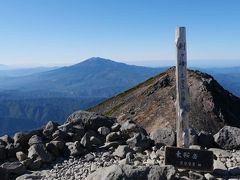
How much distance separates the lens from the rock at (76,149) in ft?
66.4

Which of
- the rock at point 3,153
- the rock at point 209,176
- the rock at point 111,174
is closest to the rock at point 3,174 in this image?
the rock at point 3,153

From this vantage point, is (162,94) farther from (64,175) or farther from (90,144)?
(64,175)

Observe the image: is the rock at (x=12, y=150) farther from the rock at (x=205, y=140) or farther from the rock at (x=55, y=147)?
the rock at (x=205, y=140)

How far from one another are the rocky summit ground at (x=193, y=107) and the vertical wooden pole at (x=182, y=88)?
1936cm

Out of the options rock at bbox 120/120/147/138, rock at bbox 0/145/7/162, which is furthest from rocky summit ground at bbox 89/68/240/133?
rock at bbox 0/145/7/162

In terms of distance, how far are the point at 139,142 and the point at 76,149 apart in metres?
3.00

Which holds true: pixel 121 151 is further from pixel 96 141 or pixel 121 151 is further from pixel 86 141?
pixel 86 141

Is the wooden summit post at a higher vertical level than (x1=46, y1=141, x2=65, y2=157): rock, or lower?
higher

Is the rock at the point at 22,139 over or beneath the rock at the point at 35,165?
over

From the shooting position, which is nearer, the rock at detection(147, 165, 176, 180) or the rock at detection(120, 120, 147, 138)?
the rock at detection(147, 165, 176, 180)

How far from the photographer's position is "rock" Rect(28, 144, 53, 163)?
19844 millimetres

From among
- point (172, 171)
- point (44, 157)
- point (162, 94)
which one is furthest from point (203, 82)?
point (172, 171)

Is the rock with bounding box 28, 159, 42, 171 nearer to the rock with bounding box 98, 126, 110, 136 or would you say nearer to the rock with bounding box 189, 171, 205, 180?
the rock with bounding box 98, 126, 110, 136

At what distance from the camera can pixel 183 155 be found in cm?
1608
